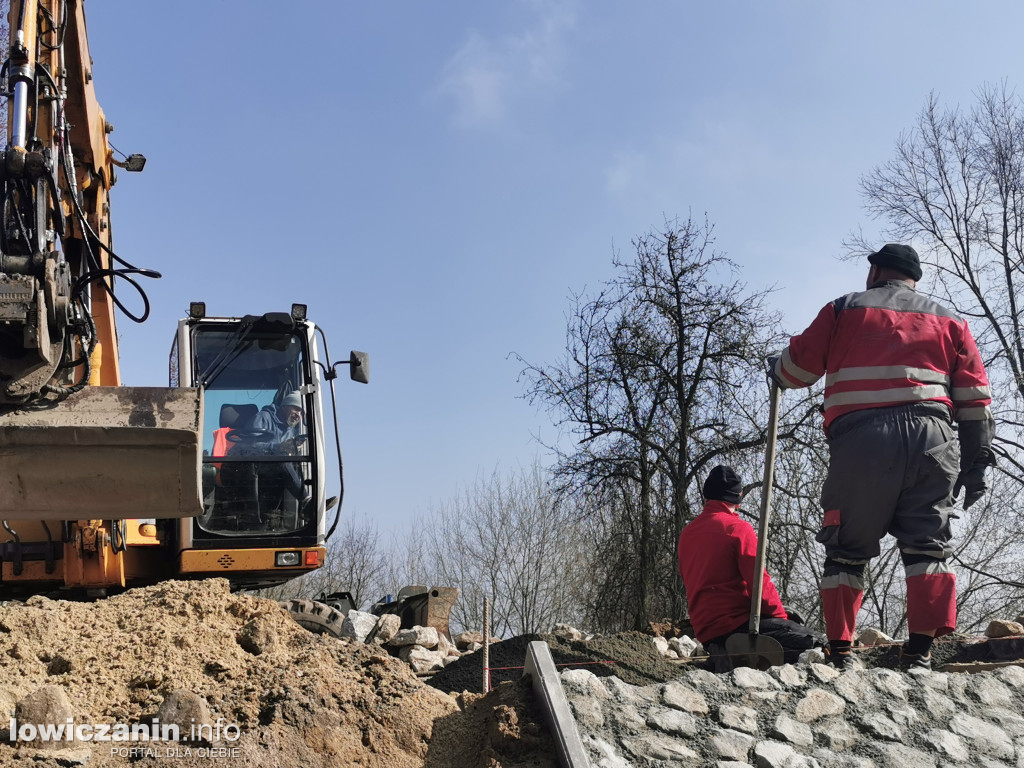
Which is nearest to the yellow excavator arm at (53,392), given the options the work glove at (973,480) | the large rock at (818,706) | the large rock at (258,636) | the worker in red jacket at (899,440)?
the large rock at (258,636)

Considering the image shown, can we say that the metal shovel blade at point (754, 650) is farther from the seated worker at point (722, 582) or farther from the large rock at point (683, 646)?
the large rock at point (683, 646)

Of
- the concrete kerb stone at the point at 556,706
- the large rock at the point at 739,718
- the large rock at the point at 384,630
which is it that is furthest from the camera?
the large rock at the point at 384,630

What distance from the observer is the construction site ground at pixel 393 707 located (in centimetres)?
334

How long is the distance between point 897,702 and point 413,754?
6.22 feet

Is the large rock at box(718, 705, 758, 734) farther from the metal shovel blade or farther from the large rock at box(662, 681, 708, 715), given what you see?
the metal shovel blade

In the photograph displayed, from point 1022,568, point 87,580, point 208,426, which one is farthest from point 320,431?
point 1022,568

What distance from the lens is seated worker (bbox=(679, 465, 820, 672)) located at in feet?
16.7

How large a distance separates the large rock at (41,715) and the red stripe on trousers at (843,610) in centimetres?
320

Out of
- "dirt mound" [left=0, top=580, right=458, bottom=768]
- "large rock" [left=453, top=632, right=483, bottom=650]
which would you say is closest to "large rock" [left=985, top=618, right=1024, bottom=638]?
"dirt mound" [left=0, top=580, right=458, bottom=768]

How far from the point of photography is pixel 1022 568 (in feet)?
47.7

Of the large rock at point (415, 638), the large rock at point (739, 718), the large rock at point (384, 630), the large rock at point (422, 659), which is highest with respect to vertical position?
the large rock at point (739, 718)

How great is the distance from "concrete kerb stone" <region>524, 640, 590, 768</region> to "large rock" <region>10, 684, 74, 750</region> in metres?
1.63

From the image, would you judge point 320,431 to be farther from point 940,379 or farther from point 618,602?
point 618,602

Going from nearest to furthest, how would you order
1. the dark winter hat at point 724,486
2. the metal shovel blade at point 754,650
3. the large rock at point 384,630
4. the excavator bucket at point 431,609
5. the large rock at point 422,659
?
1. the metal shovel blade at point 754,650
2. the dark winter hat at point 724,486
3. the large rock at point 422,659
4. the large rock at point 384,630
5. the excavator bucket at point 431,609
